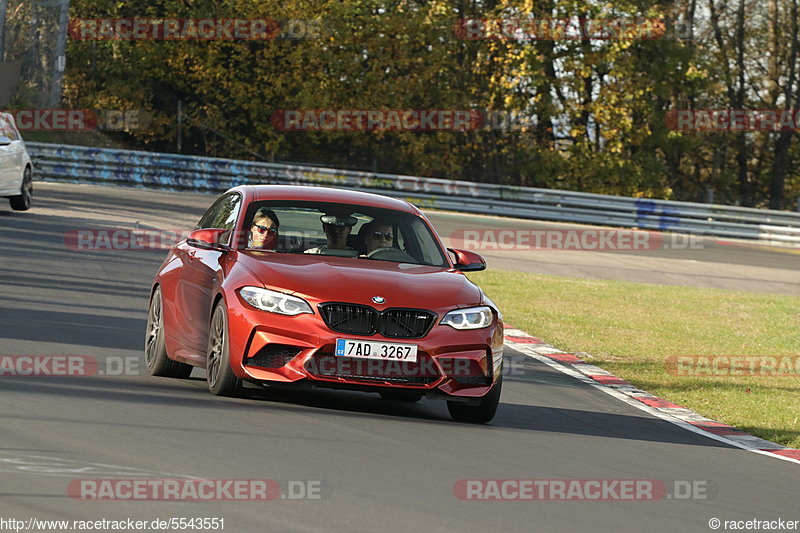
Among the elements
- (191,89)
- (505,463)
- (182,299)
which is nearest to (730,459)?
(505,463)

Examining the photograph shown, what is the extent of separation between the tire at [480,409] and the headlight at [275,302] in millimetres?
1445

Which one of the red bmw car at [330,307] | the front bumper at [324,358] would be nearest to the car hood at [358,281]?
the red bmw car at [330,307]

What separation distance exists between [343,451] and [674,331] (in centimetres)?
1185

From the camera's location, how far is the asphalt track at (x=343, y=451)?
6441 mm
